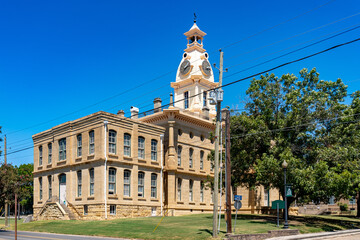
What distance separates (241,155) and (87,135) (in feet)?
48.2

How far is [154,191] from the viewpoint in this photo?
128 feet

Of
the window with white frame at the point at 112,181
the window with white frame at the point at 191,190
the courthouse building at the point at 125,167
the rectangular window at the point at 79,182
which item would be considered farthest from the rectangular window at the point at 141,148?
the window with white frame at the point at 191,190

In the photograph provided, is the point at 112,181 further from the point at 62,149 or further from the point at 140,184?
the point at 62,149

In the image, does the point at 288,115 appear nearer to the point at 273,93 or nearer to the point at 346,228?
the point at 273,93

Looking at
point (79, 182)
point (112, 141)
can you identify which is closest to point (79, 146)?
point (79, 182)

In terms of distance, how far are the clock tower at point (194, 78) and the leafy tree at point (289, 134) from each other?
18108mm

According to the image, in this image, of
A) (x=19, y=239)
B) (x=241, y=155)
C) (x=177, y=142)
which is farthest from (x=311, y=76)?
(x=19, y=239)

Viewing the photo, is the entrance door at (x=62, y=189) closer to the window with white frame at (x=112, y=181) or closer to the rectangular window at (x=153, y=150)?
the window with white frame at (x=112, y=181)

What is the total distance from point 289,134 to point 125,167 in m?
15.3

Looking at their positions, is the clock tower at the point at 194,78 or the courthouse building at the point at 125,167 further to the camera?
the clock tower at the point at 194,78

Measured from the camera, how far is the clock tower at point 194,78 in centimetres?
5112

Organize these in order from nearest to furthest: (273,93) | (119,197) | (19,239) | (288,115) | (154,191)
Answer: (19,239)
(288,115)
(273,93)
(119,197)
(154,191)

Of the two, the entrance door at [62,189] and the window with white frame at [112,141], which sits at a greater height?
the window with white frame at [112,141]

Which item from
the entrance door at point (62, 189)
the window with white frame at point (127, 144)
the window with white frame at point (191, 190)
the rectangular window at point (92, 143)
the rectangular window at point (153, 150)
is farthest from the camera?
the window with white frame at point (191, 190)
